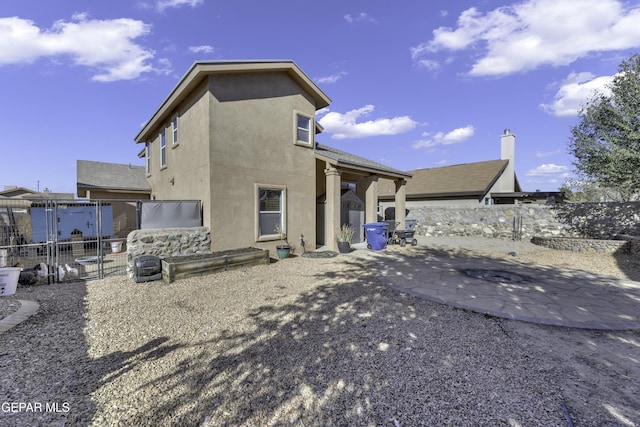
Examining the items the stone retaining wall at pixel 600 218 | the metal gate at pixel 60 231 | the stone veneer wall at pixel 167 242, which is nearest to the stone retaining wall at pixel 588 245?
the stone retaining wall at pixel 600 218

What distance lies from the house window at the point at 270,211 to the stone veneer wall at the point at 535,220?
33.6 feet

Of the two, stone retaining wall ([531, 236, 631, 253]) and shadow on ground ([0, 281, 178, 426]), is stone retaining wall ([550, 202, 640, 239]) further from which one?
shadow on ground ([0, 281, 178, 426])

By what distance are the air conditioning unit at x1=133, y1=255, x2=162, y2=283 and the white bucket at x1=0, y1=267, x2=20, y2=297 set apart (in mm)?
2148

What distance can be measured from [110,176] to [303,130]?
1494 centimetres

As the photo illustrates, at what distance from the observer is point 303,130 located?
1049cm

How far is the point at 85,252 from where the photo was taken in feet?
39.8

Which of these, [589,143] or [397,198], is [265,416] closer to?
[397,198]

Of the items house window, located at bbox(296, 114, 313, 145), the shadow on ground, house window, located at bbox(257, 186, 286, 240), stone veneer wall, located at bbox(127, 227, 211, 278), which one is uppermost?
house window, located at bbox(296, 114, 313, 145)

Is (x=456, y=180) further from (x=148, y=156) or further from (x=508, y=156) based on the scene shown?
(x=148, y=156)

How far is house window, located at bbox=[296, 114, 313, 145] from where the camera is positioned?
10.3 m

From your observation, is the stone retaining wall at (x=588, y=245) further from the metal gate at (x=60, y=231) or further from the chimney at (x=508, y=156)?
the metal gate at (x=60, y=231)

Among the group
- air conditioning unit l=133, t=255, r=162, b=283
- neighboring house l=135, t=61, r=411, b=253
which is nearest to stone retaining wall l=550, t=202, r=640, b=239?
neighboring house l=135, t=61, r=411, b=253

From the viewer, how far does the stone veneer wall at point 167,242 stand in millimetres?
7133
